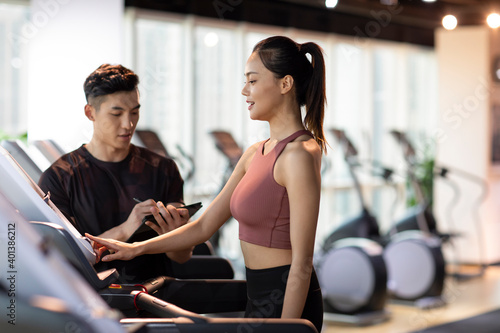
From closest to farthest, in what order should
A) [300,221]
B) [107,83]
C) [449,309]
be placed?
[300,221] < [107,83] < [449,309]

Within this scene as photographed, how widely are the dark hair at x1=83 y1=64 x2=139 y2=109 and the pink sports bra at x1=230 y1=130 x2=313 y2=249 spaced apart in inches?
→ 24.0

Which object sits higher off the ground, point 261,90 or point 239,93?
point 239,93

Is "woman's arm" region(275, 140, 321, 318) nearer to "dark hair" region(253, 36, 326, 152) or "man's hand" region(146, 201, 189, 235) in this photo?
"dark hair" region(253, 36, 326, 152)

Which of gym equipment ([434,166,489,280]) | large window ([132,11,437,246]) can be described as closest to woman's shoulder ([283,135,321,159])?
large window ([132,11,437,246])

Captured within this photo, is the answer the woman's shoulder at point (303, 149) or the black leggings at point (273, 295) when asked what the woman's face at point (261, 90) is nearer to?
the woman's shoulder at point (303, 149)

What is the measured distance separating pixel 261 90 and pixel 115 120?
1.92 feet

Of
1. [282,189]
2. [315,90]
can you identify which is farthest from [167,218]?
[315,90]

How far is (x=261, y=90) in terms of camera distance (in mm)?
1712

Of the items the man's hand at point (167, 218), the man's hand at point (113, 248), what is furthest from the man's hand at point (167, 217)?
the man's hand at point (113, 248)

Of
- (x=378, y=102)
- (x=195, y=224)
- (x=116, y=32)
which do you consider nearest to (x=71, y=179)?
(x=195, y=224)

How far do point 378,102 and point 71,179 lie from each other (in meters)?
6.52

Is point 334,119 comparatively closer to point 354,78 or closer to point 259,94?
point 354,78

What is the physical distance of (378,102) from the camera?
815 cm

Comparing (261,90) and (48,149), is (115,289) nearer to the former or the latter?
(261,90)
